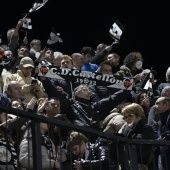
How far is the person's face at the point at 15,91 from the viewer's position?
10431 mm

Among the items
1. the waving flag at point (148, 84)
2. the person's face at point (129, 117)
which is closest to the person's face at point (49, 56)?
the waving flag at point (148, 84)

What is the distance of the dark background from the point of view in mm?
17875

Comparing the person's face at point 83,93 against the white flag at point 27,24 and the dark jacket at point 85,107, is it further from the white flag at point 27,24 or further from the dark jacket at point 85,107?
the white flag at point 27,24

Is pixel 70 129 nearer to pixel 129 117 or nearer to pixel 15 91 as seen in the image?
pixel 129 117

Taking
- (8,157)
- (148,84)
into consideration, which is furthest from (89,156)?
(148,84)

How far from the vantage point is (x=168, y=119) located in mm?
10094

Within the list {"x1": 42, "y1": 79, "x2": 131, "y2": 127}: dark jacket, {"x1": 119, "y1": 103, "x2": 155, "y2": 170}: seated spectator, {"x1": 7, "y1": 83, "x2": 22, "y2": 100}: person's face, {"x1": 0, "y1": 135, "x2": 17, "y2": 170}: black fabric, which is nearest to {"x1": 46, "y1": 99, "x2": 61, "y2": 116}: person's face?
{"x1": 7, "y1": 83, "x2": 22, "y2": 100}: person's face

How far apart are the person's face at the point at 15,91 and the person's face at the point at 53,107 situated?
51 cm

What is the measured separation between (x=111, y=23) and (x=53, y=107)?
8.02m

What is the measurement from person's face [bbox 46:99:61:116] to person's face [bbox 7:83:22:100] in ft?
1.66

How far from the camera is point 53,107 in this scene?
10.3 meters

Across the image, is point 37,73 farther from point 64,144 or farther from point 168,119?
point 64,144

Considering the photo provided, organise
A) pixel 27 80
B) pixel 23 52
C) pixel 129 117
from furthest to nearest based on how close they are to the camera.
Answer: pixel 23 52, pixel 27 80, pixel 129 117

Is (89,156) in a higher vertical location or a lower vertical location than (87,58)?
lower
